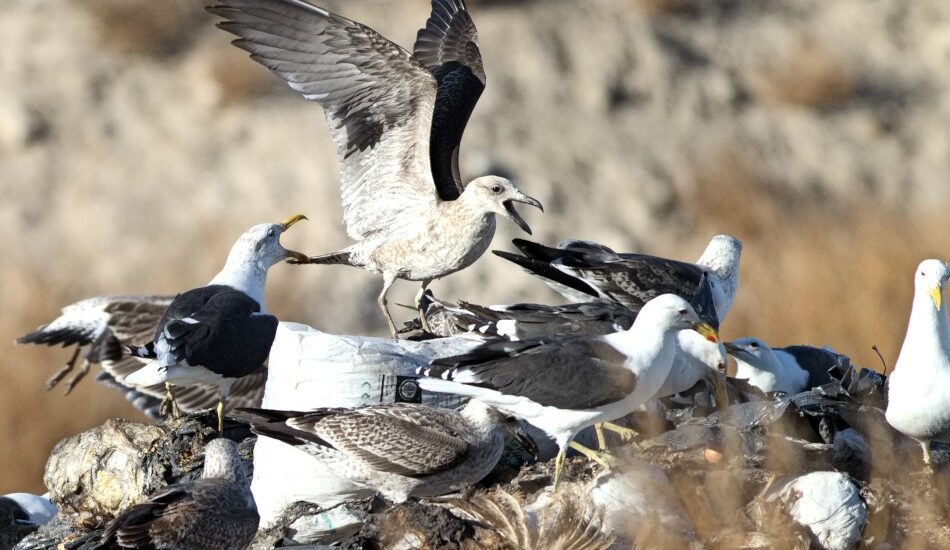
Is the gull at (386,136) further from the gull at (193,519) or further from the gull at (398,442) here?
the gull at (193,519)

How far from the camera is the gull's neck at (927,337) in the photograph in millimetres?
6121

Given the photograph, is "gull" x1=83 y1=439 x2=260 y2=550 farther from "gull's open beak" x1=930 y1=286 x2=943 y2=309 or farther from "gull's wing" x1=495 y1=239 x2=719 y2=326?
"gull's open beak" x1=930 y1=286 x2=943 y2=309

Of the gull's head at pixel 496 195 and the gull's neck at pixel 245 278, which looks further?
the gull's head at pixel 496 195

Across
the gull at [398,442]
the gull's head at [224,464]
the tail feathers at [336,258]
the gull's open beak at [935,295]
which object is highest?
the gull's open beak at [935,295]

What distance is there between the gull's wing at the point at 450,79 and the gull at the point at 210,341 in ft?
4.81

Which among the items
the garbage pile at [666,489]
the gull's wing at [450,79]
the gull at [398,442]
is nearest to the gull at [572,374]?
the gull at [398,442]

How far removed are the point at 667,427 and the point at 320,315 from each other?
6.76 metres

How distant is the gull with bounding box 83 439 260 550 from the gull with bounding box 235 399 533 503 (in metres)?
0.28

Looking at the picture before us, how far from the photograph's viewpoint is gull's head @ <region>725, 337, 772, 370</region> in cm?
736

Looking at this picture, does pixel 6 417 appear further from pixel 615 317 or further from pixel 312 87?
pixel 615 317

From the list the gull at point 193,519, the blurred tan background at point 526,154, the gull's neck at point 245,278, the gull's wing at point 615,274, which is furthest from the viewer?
the blurred tan background at point 526,154

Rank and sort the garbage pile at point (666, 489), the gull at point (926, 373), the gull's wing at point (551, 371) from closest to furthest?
the garbage pile at point (666, 489)
the gull's wing at point (551, 371)
the gull at point (926, 373)

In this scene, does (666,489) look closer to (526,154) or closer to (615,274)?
(615,274)

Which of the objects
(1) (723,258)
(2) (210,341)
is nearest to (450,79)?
(1) (723,258)
